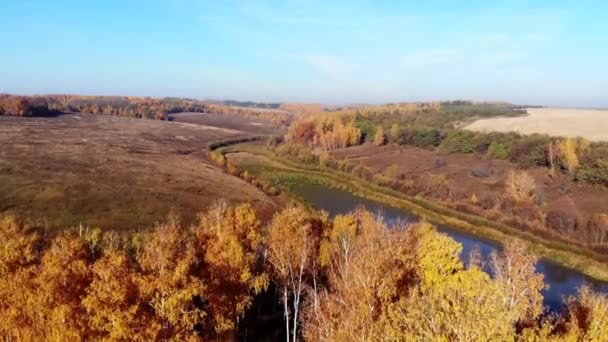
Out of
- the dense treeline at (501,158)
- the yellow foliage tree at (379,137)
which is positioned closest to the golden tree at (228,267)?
the dense treeline at (501,158)

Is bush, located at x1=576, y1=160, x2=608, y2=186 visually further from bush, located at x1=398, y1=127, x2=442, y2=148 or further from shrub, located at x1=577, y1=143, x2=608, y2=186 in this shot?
bush, located at x1=398, y1=127, x2=442, y2=148

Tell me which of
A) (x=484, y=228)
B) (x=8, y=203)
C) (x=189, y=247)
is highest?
(x=189, y=247)

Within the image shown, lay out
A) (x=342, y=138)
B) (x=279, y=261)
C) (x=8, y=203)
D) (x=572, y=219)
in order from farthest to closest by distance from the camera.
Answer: (x=342, y=138)
(x=572, y=219)
(x=8, y=203)
(x=279, y=261)

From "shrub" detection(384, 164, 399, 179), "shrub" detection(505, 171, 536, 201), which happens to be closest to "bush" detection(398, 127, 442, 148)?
"shrub" detection(384, 164, 399, 179)

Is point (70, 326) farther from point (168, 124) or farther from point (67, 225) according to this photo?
point (168, 124)

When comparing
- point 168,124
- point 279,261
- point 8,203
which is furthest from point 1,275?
point 168,124

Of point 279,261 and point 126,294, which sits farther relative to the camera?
point 279,261

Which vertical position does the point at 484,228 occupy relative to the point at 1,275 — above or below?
below
